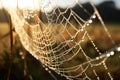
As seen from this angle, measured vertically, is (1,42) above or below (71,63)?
above

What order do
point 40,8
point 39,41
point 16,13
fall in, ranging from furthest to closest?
point 39,41 < point 16,13 < point 40,8

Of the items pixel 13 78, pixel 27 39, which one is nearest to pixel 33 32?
pixel 27 39

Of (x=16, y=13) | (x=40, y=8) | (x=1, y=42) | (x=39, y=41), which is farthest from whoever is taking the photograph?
(x=1, y=42)

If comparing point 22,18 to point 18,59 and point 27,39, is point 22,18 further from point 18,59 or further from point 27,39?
point 18,59

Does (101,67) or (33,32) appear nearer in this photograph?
(101,67)

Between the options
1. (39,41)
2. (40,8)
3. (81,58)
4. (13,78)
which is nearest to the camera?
(40,8)

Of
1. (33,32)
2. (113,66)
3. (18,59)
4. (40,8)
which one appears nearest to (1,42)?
(18,59)

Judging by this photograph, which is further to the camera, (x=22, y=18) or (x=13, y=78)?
(x=13, y=78)

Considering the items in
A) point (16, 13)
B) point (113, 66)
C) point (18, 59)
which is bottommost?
point (113, 66)

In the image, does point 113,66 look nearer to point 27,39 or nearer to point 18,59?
point 27,39
